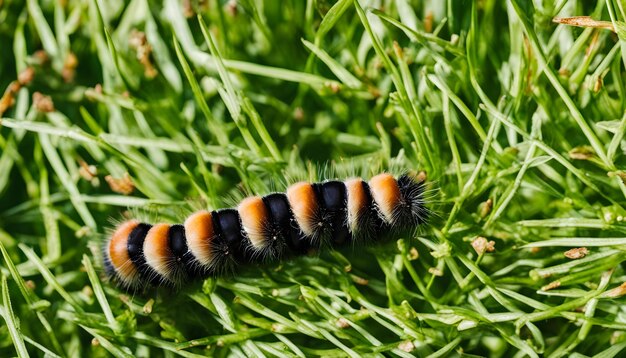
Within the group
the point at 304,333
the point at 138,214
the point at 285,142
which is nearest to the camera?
the point at 304,333

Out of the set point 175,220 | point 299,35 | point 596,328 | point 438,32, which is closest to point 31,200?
point 175,220

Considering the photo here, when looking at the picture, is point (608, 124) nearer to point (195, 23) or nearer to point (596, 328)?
point (596, 328)

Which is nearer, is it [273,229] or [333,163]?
[273,229]

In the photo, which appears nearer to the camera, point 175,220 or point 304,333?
point 304,333
